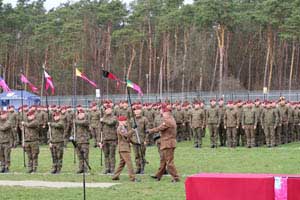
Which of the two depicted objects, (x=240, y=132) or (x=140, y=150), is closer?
(x=140, y=150)

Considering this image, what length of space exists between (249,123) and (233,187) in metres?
18.3

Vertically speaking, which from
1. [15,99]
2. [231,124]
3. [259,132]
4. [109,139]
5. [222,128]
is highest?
[15,99]

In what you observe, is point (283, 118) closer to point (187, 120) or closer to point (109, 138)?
point (187, 120)

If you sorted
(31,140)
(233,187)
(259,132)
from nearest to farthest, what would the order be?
1. (233,187)
2. (31,140)
3. (259,132)

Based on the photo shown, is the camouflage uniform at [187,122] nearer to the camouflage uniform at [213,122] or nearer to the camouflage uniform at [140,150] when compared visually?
the camouflage uniform at [213,122]

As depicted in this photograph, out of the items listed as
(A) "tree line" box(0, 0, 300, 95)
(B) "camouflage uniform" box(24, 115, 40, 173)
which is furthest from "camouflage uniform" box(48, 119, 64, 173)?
(A) "tree line" box(0, 0, 300, 95)

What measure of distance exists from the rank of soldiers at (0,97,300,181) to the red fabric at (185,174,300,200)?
7.57 meters

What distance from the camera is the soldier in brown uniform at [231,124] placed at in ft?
87.7

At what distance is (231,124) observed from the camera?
87.9 ft

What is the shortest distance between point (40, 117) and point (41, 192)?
13.2 m

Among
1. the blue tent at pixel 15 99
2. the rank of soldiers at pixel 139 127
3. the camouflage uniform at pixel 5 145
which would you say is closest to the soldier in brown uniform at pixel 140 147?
the rank of soldiers at pixel 139 127

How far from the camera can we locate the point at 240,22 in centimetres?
6450

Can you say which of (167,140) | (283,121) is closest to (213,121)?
(283,121)

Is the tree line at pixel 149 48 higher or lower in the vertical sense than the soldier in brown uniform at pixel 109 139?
higher
